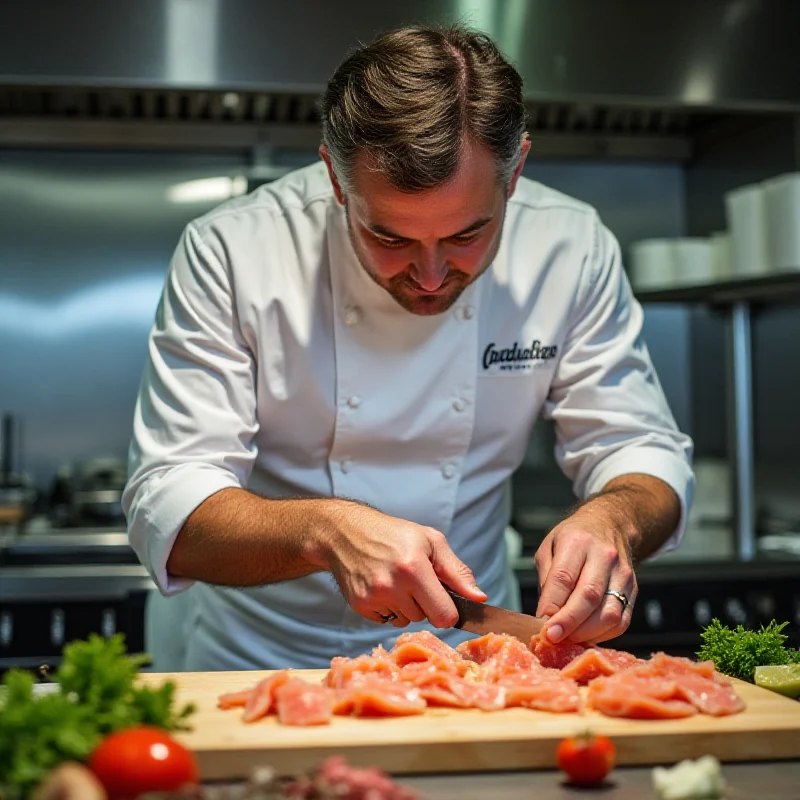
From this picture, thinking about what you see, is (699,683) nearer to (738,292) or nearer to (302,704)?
(302,704)

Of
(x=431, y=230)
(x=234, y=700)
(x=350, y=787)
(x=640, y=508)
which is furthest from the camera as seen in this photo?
(x=640, y=508)

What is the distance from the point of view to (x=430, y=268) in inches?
72.5

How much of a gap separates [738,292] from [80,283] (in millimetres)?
2086

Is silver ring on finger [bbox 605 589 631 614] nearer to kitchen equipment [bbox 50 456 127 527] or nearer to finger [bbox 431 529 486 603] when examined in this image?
finger [bbox 431 529 486 603]

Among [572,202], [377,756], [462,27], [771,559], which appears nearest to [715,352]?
[771,559]

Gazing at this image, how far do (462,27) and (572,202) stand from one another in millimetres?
458

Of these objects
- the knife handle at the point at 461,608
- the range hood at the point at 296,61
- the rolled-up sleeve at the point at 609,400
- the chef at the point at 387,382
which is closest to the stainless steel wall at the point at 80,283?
the range hood at the point at 296,61

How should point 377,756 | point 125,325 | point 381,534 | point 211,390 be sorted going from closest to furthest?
point 377,756 < point 381,534 < point 211,390 < point 125,325

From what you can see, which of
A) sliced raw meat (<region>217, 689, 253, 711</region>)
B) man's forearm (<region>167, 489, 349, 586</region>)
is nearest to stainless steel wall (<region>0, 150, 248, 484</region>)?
man's forearm (<region>167, 489, 349, 586</region>)

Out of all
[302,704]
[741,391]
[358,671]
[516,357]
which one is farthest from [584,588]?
[741,391]

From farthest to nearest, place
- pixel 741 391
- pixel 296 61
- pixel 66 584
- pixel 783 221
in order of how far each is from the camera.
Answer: pixel 741 391 → pixel 783 221 → pixel 296 61 → pixel 66 584

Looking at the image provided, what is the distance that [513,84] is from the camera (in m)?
1.91

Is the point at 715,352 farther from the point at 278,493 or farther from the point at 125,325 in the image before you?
the point at 278,493

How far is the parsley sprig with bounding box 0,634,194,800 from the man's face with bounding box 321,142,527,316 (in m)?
0.80
